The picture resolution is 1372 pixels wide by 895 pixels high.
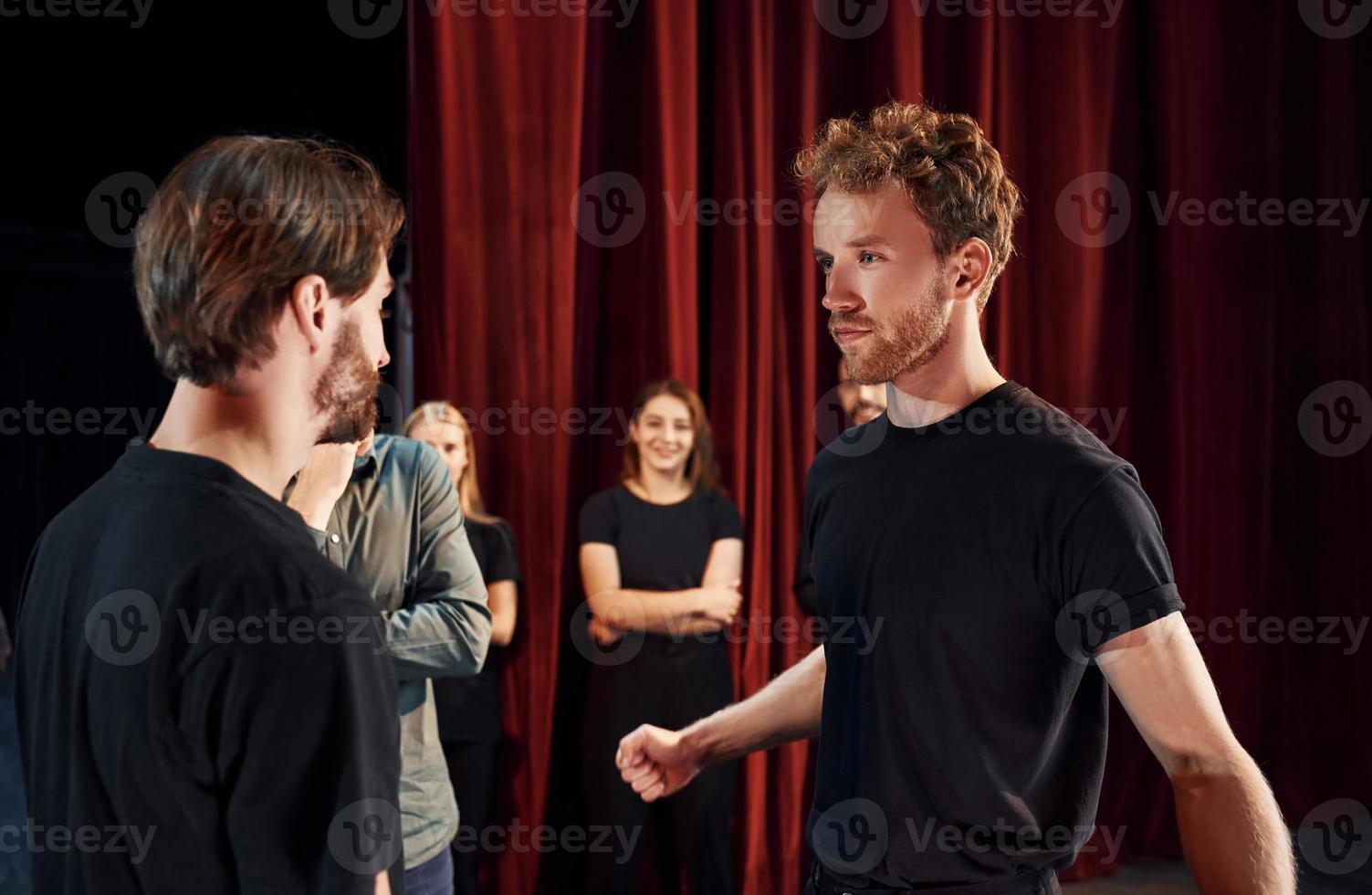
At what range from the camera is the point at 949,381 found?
129cm

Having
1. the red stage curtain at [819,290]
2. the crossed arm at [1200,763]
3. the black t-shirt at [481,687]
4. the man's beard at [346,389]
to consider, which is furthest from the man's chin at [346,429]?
the red stage curtain at [819,290]

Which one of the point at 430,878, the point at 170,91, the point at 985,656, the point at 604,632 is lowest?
the point at 430,878

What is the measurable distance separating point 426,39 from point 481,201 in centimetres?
47

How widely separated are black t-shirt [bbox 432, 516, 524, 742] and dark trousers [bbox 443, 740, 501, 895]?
0.03 m

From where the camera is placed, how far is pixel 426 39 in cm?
309

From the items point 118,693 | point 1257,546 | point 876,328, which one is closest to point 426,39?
point 876,328

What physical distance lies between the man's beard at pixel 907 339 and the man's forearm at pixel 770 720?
36 cm

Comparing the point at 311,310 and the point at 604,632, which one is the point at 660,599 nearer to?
the point at 604,632

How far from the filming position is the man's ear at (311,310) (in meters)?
0.84

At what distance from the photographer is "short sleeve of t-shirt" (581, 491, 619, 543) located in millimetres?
2949

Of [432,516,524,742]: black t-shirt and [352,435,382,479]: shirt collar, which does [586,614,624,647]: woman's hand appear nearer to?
[432,516,524,742]: black t-shirt

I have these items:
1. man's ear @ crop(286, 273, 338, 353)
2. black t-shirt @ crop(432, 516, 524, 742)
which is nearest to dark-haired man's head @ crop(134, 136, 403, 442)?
man's ear @ crop(286, 273, 338, 353)

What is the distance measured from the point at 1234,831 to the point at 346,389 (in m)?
0.84

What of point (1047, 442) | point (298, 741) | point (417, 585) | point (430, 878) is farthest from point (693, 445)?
point (298, 741)
